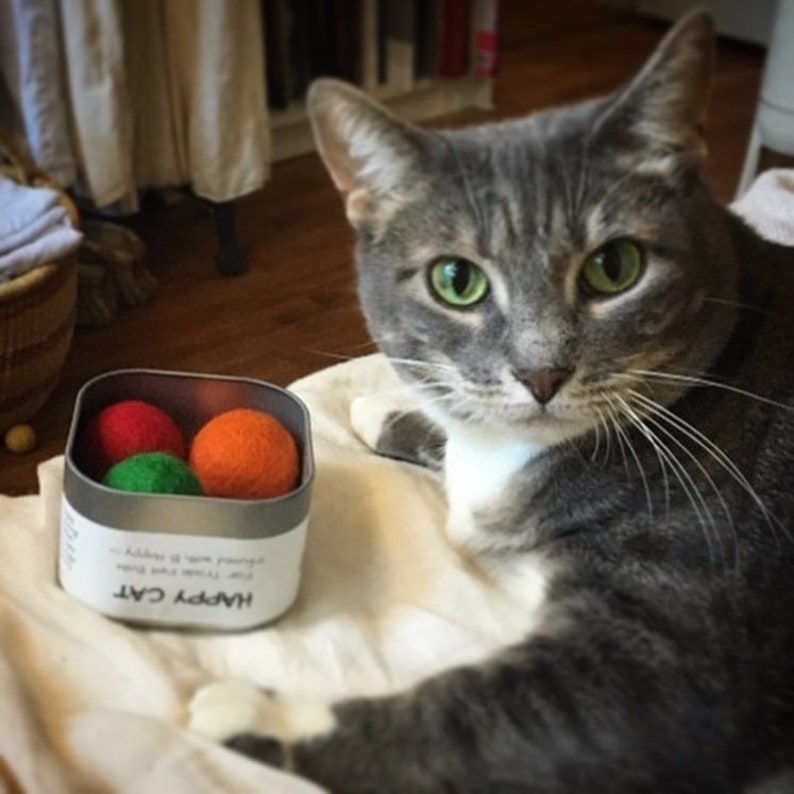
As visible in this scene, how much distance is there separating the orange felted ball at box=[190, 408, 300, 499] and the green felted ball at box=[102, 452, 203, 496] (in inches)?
1.1

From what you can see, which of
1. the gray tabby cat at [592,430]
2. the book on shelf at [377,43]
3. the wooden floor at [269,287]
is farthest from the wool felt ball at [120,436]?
the book on shelf at [377,43]

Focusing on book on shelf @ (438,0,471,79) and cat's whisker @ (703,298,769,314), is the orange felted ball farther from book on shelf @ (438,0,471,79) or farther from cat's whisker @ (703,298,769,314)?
book on shelf @ (438,0,471,79)

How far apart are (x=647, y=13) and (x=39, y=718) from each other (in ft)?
12.2

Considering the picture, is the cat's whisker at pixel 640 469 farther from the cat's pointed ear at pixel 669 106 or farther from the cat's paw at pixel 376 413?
the cat's paw at pixel 376 413

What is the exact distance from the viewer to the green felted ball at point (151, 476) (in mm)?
1044

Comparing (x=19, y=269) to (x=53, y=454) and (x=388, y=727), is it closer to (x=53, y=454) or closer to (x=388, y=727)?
(x=53, y=454)

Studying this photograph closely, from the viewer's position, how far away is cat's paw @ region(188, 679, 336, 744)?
37.3 inches

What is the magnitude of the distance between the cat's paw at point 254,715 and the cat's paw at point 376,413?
468 mm

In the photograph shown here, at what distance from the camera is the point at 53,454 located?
5.82 ft

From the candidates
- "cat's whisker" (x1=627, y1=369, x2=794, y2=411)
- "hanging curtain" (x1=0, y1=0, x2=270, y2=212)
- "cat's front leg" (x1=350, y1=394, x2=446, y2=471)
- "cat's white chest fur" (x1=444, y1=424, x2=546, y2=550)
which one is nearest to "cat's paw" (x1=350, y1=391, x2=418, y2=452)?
"cat's front leg" (x1=350, y1=394, x2=446, y2=471)

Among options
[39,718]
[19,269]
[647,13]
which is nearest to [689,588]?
[39,718]

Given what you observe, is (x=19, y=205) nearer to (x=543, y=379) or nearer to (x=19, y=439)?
(x=19, y=439)

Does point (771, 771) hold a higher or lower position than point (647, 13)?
higher

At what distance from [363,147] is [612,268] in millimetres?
274
